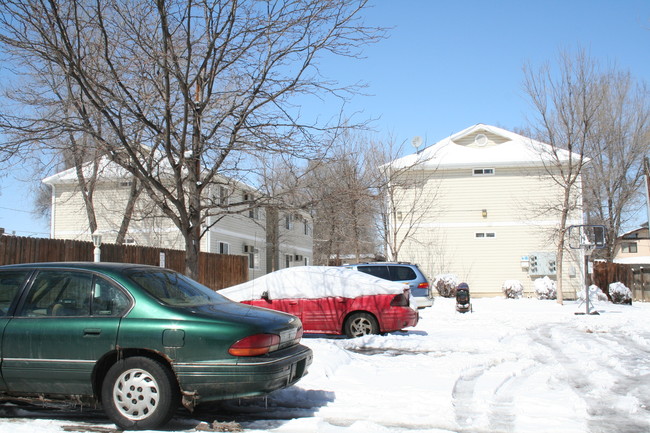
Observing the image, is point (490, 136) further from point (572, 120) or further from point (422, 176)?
point (572, 120)

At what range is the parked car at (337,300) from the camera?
1114 cm

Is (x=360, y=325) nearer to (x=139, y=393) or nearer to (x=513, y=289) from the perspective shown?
(x=139, y=393)

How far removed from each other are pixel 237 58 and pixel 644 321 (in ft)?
43.8

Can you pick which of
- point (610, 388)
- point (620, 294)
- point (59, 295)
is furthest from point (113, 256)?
point (620, 294)

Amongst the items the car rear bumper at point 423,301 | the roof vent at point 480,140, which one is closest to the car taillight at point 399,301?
the car rear bumper at point 423,301

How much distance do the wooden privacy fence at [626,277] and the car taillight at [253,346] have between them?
83.5ft

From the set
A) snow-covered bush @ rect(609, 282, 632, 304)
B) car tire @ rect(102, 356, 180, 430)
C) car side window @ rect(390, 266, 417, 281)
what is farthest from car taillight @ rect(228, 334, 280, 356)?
snow-covered bush @ rect(609, 282, 632, 304)

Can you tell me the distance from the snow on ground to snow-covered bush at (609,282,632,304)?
13.8 m

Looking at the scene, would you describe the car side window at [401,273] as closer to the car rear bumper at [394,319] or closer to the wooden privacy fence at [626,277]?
the car rear bumper at [394,319]

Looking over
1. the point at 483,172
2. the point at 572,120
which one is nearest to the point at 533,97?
the point at 572,120

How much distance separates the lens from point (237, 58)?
29.4 ft

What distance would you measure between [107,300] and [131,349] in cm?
54

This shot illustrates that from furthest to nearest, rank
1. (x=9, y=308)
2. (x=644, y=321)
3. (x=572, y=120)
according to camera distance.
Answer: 1. (x=572, y=120)
2. (x=644, y=321)
3. (x=9, y=308)

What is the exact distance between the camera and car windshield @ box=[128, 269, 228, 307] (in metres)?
5.57
